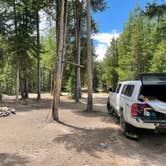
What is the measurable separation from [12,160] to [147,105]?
147 inches

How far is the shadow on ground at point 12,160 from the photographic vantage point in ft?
21.3

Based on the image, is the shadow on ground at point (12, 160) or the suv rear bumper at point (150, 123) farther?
the suv rear bumper at point (150, 123)

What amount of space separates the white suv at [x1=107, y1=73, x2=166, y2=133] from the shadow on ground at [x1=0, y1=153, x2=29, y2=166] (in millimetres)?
3185

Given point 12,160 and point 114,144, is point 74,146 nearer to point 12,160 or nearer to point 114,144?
point 114,144

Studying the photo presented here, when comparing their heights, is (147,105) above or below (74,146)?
above

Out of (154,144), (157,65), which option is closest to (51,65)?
(157,65)

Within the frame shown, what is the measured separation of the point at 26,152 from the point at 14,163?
0.89 meters

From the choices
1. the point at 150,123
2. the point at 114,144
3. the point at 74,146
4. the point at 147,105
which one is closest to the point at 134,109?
the point at 147,105

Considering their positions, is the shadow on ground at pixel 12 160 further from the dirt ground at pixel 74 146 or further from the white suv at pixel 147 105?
the white suv at pixel 147 105

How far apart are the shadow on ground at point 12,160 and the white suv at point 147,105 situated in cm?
318

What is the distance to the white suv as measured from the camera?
7.93 m

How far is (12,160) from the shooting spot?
6.73 metres

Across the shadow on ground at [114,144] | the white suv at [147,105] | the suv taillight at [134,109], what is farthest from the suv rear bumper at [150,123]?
the shadow on ground at [114,144]

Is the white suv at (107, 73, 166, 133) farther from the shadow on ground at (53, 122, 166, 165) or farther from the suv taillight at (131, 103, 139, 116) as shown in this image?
the shadow on ground at (53, 122, 166, 165)
